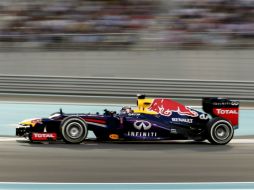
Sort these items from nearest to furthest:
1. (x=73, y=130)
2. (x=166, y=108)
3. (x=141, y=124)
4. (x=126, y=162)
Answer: (x=126, y=162) → (x=73, y=130) → (x=141, y=124) → (x=166, y=108)

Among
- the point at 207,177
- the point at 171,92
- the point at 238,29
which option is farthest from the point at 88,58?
the point at 207,177

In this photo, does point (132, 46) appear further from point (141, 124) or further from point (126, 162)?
point (126, 162)

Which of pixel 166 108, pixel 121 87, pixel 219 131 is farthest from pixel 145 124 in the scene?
pixel 121 87

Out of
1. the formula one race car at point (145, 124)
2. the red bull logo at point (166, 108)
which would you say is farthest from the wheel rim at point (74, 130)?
the red bull logo at point (166, 108)

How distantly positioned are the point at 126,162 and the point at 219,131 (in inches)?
96.1

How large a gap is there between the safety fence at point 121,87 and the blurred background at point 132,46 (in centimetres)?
3

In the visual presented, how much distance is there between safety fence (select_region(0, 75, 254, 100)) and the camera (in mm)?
15461

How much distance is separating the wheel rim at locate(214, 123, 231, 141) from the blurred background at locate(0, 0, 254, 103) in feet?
19.7

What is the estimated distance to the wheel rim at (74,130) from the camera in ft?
29.1

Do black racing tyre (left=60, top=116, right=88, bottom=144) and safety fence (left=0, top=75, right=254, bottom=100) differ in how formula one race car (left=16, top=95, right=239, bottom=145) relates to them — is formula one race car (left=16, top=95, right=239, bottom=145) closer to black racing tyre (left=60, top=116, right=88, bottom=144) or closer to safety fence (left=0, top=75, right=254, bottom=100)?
black racing tyre (left=60, top=116, right=88, bottom=144)

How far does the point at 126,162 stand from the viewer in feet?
24.6

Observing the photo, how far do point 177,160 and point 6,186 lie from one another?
2.80 metres

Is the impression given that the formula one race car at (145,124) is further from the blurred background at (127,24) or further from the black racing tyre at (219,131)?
the blurred background at (127,24)

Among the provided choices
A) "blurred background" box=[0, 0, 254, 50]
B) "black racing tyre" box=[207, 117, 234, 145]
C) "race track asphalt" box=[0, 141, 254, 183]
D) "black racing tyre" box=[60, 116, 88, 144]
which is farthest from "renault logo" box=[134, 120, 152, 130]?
"blurred background" box=[0, 0, 254, 50]
